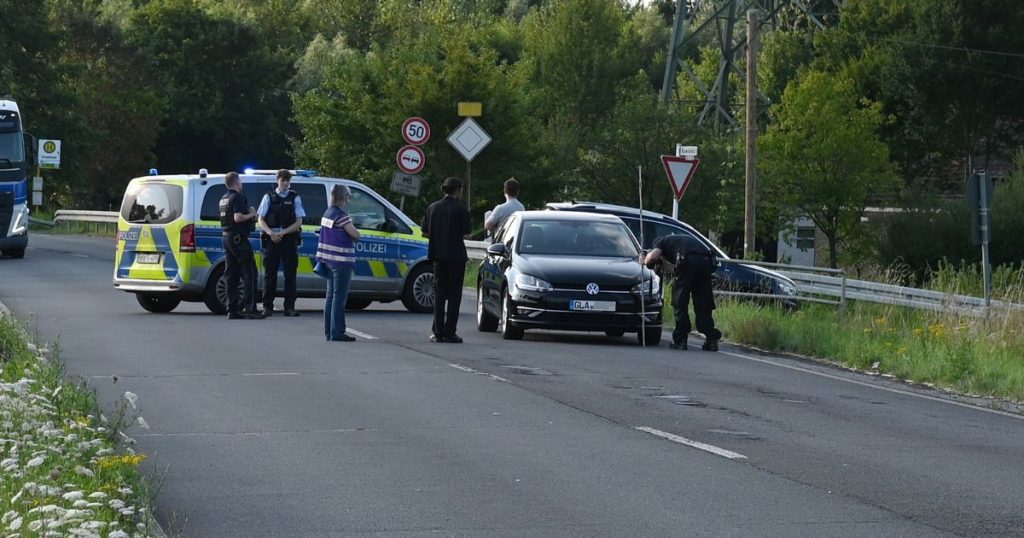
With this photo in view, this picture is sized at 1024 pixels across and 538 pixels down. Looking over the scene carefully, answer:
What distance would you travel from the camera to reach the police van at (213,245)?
22250 mm

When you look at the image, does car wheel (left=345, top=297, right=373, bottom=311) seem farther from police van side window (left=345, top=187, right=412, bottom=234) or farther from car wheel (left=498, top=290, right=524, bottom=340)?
car wheel (left=498, top=290, right=524, bottom=340)

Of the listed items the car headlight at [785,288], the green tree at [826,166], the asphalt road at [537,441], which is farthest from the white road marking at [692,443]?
the green tree at [826,166]

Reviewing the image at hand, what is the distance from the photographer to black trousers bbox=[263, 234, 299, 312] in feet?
71.4

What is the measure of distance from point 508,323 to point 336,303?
200 cm

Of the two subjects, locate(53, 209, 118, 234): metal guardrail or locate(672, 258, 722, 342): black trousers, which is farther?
locate(53, 209, 118, 234): metal guardrail

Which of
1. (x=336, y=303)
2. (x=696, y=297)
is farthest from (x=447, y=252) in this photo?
(x=696, y=297)

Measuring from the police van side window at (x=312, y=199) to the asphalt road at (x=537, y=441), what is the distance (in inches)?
168

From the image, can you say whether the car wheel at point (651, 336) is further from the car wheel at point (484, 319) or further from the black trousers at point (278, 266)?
the black trousers at point (278, 266)

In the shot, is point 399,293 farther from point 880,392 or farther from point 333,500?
point 333,500

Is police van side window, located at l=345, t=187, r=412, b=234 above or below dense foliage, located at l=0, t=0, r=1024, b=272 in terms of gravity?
below

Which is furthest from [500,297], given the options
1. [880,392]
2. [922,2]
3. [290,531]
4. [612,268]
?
[922,2]

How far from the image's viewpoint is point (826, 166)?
5569cm

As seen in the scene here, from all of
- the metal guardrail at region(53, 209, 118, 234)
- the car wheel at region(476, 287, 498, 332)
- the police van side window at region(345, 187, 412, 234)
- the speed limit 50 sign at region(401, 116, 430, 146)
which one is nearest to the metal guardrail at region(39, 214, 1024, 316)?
the car wheel at region(476, 287, 498, 332)

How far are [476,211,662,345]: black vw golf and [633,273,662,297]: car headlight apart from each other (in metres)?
0.01
